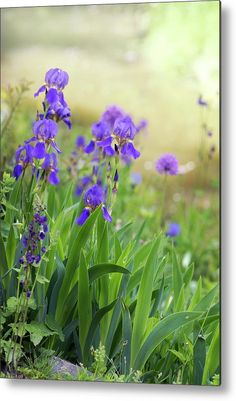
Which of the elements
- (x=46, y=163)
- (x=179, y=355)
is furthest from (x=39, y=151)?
(x=179, y=355)

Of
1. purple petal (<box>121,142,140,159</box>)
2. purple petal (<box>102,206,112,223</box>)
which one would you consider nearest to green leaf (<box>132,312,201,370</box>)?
purple petal (<box>102,206,112,223</box>)

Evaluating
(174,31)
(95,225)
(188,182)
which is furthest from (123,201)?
(95,225)

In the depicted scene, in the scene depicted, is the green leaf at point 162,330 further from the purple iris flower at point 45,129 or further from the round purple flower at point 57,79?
the round purple flower at point 57,79

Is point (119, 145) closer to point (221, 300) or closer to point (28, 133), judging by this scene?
point (221, 300)

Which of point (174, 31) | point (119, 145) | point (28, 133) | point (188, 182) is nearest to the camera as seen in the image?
point (119, 145)

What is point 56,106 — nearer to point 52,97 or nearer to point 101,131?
point 52,97

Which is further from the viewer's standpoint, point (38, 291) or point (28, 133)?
point (28, 133)
